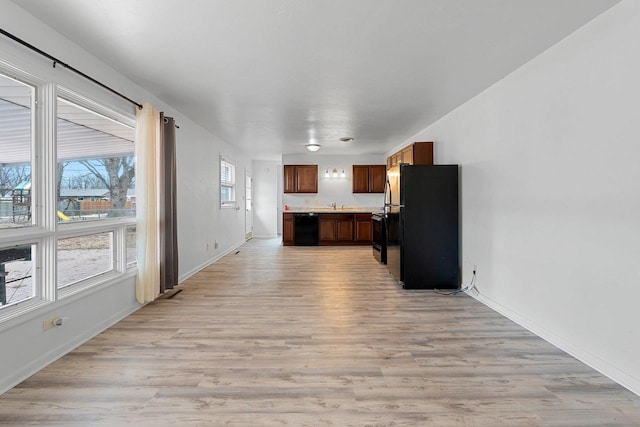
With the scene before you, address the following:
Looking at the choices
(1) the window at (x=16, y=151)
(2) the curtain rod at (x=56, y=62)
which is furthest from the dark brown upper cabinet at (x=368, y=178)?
(1) the window at (x=16, y=151)

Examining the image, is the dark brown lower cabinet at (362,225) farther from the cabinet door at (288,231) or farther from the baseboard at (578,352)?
the baseboard at (578,352)

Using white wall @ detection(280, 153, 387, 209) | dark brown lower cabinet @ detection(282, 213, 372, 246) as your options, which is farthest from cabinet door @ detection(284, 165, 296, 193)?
dark brown lower cabinet @ detection(282, 213, 372, 246)

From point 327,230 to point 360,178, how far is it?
170 centimetres

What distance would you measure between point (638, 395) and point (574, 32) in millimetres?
2492

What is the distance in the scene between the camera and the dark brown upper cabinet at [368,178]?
8438 millimetres

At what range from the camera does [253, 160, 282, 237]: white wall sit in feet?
33.1

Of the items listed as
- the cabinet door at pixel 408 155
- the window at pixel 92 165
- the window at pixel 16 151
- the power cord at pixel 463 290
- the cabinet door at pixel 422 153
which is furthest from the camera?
the cabinet door at pixel 408 155

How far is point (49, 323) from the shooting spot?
2.25 metres

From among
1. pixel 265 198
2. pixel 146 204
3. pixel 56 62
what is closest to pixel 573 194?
pixel 146 204

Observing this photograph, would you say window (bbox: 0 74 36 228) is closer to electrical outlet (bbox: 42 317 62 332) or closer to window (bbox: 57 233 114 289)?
window (bbox: 57 233 114 289)

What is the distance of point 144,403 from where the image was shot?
180cm

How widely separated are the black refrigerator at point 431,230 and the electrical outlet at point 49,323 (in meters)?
3.58

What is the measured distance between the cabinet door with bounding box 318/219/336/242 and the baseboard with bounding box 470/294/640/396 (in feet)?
16.7

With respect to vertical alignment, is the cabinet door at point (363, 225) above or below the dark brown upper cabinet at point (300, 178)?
below
